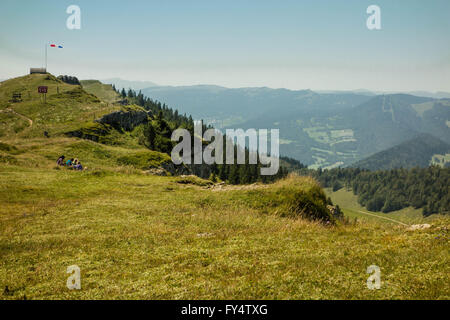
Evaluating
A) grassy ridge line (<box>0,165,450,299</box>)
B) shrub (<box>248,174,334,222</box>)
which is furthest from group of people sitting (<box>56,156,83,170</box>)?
shrub (<box>248,174,334,222</box>)

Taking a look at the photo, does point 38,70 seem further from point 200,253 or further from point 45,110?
point 200,253

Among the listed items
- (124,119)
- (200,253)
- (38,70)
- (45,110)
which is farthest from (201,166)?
(38,70)

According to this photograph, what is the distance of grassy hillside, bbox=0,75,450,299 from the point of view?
8359 millimetres

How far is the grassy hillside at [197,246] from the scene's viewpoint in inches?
329

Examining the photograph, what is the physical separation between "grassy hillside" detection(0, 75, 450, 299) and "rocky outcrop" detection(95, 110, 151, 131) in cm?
6018

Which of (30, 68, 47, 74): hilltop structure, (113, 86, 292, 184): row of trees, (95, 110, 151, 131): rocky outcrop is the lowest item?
(113, 86, 292, 184): row of trees

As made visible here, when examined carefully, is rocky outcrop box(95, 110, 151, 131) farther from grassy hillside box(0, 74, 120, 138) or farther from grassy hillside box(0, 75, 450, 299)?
grassy hillside box(0, 75, 450, 299)

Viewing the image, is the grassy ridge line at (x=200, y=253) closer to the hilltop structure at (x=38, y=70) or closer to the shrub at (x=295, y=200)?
the shrub at (x=295, y=200)

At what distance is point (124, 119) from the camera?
92562 millimetres

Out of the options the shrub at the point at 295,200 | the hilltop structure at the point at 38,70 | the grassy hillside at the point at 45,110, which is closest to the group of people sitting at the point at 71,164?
the shrub at the point at 295,200

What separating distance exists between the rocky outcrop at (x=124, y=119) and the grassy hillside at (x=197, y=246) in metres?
60.2

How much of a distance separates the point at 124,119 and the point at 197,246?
290ft
